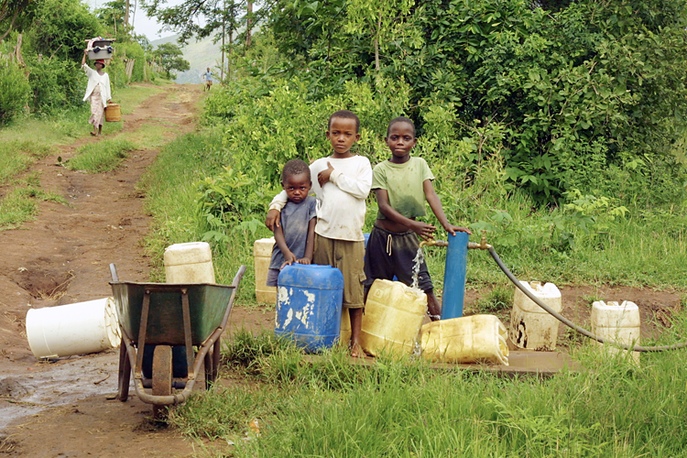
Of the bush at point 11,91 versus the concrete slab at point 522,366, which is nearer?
the concrete slab at point 522,366

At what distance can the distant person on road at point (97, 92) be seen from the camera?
17.3 meters

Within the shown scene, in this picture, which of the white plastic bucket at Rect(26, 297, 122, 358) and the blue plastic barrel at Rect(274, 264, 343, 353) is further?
the white plastic bucket at Rect(26, 297, 122, 358)

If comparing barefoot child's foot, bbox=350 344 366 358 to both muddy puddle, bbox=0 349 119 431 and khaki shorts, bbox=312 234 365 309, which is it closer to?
khaki shorts, bbox=312 234 365 309

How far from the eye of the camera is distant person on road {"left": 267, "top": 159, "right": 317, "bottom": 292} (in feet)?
16.5

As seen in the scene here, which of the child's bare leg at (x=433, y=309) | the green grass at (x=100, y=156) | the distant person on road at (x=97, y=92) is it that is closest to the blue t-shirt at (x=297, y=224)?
the child's bare leg at (x=433, y=309)

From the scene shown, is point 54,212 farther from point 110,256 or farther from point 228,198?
point 228,198

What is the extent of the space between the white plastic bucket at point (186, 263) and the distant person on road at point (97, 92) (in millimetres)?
11506

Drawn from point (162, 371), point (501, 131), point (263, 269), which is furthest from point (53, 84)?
point (162, 371)

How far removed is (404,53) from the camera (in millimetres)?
10023

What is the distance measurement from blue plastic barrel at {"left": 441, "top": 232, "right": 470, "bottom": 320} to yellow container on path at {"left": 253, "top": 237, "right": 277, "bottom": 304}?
1.90m

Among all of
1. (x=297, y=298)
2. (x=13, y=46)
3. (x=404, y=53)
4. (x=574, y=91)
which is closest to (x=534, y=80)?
(x=574, y=91)

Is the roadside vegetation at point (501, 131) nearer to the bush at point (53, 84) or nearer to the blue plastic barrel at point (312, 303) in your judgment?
the blue plastic barrel at point (312, 303)

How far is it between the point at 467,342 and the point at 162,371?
1784mm

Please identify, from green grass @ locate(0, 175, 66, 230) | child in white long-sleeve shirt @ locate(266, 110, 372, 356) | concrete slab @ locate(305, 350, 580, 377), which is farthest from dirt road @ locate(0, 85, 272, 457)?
child in white long-sleeve shirt @ locate(266, 110, 372, 356)
